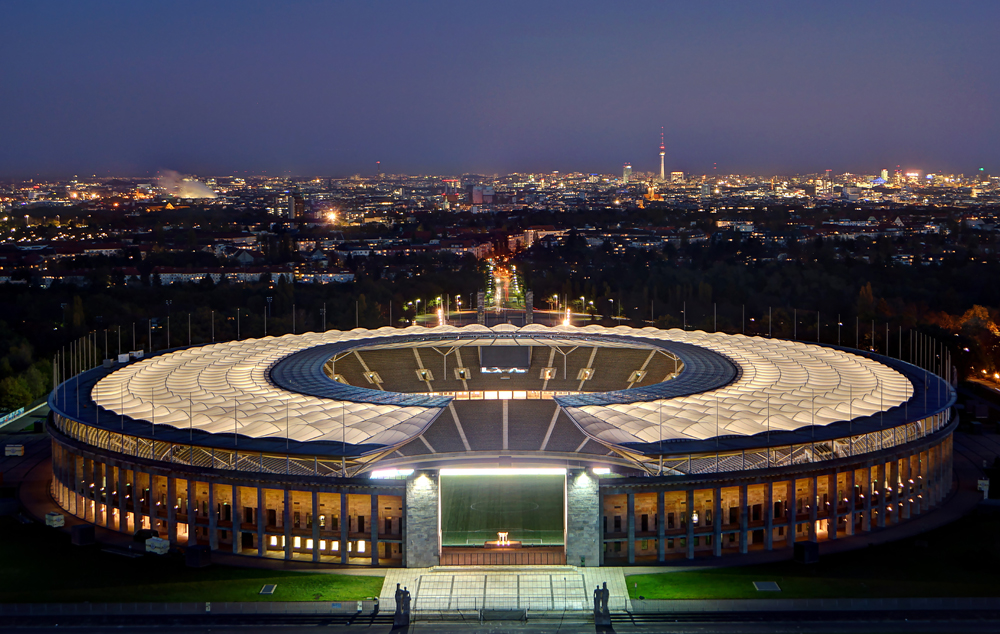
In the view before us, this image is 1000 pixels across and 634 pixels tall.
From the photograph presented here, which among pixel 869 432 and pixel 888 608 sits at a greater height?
pixel 869 432

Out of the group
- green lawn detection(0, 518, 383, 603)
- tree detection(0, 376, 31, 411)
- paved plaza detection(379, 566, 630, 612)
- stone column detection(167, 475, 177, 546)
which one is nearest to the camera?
paved plaza detection(379, 566, 630, 612)

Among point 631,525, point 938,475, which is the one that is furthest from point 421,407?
point 938,475

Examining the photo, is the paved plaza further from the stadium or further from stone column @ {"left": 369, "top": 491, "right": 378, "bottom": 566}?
stone column @ {"left": 369, "top": 491, "right": 378, "bottom": 566}

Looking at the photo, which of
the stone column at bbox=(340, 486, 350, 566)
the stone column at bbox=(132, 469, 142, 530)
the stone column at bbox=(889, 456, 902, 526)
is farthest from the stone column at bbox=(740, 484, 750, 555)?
the stone column at bbox=(132, 469, 142, 530)

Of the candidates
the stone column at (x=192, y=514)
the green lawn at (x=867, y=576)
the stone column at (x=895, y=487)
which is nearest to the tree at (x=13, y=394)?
the stone column at (x=192, y=514)

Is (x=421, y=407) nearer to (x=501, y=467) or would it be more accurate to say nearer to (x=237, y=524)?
(x=501, y=467)

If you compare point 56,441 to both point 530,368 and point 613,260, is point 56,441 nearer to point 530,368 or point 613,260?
point 530,368

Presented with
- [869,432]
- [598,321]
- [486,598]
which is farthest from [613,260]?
[486,598]
